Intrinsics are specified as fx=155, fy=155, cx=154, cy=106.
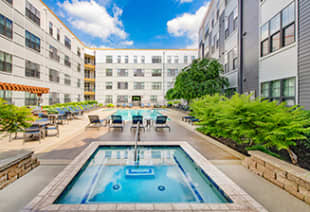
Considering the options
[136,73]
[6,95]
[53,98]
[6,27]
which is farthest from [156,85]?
[6,95]

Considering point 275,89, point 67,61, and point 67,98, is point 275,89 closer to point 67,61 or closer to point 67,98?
point 67,98

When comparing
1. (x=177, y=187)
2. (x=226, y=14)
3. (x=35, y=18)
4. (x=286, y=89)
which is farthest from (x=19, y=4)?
(x=286, y=89)

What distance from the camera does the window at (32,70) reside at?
1797 centimetres

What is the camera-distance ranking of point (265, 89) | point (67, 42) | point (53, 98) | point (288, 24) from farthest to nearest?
point (67, 42), point (53, 98), point (265, 89), point (288, 24)

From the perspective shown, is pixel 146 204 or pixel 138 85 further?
pixel 138 85

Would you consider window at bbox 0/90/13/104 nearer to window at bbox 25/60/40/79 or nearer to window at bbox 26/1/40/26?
window at bbox 25/60/40/79

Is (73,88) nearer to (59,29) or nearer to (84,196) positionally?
(59,29)

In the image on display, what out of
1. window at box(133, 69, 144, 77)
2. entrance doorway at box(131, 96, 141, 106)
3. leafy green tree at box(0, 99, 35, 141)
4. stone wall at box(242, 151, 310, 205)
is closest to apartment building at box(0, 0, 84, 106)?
leafy green tree at box(0, 99, 35, 141)

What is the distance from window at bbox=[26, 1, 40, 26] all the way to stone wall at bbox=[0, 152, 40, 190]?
21.4 m

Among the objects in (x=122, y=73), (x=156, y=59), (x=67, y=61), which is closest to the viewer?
(x=67, y=61)

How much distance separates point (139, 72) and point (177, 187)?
38.6 meters

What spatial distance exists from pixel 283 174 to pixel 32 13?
87.3 feet

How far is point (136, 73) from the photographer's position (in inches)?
1599

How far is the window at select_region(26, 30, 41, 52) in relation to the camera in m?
18.1
